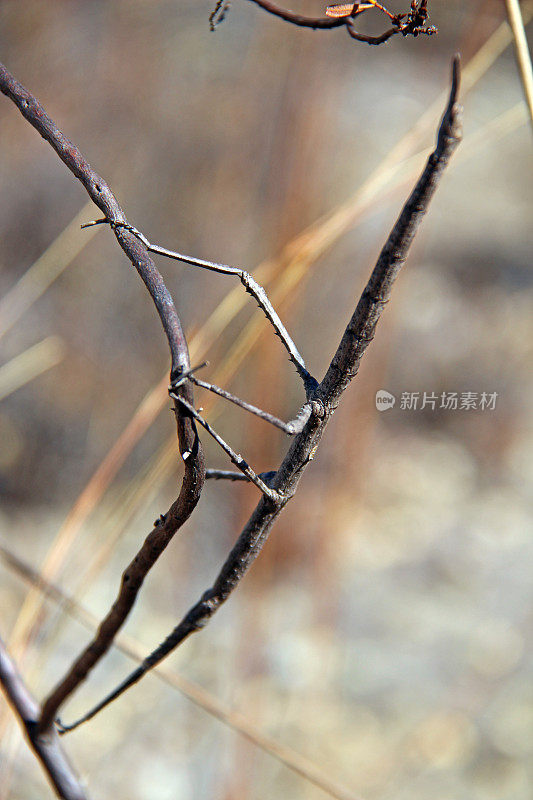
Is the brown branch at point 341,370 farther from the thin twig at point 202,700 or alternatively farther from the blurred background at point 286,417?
the blurred background at point 286,417

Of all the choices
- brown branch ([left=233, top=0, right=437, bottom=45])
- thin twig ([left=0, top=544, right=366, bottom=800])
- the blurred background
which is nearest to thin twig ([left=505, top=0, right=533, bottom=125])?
brown branch ([left=233, top=0, right=437, bottom=45])

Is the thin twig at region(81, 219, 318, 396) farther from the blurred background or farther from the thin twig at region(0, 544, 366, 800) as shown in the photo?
the blurred background

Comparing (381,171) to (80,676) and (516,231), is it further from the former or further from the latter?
(516,231)

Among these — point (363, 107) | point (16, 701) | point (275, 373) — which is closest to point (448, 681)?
point (275, 373)

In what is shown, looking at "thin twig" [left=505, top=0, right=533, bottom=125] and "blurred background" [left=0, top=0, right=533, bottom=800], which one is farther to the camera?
"blurred background" [left=0, top=0, right=533, bottom=800]

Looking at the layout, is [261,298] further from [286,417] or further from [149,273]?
[286,417]

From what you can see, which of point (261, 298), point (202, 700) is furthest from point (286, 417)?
point (261, 298)
